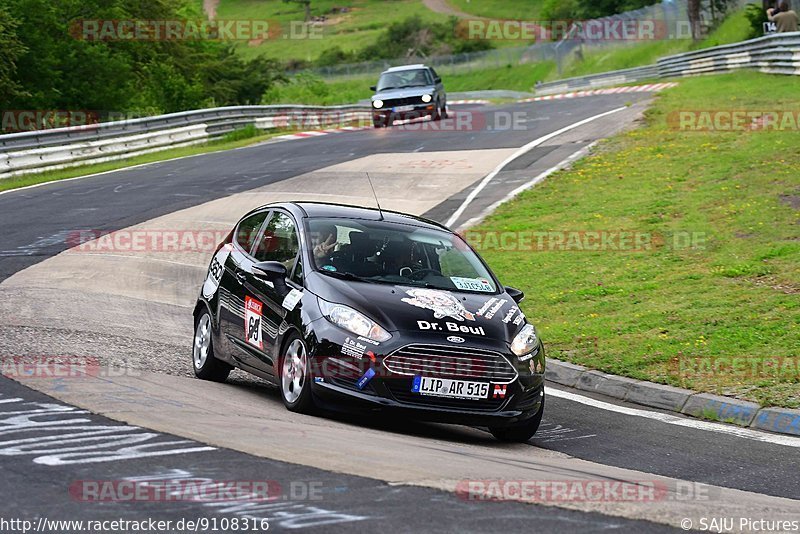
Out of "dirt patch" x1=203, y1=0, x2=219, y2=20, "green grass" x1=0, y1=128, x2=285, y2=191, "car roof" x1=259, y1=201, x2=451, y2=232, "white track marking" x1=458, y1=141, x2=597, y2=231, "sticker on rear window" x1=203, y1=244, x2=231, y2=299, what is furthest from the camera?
"dirt patch" x1=203, y1=0, x2=219, y2=20

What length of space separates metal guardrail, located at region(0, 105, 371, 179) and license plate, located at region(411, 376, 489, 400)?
19907mm

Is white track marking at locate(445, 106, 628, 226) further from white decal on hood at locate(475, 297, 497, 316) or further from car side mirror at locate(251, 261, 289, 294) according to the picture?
white decal on hood at locate(475, 297, 497, 316)

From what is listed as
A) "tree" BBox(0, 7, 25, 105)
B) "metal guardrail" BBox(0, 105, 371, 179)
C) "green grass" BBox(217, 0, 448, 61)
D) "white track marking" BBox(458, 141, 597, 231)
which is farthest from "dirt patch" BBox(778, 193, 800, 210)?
"green grass" BBox(217, 0, 448, 61)

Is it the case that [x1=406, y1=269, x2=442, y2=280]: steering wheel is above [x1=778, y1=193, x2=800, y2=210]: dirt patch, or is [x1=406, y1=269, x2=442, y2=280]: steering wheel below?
above

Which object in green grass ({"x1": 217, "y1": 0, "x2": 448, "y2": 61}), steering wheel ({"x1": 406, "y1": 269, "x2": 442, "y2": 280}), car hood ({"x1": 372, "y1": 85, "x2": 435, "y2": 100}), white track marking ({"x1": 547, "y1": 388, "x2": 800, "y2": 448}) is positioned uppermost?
green grass ({"x1": 217, "y1": 0, "x2": 448, "y2": 61})

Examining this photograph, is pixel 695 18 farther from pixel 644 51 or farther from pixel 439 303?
pixel 439 303

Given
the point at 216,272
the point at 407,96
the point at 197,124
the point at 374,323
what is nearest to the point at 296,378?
the point at 374,323

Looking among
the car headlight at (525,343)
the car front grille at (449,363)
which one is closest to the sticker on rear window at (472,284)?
the car headlight at (525,343)

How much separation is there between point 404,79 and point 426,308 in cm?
3050

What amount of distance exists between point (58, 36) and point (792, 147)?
25489 millimetres

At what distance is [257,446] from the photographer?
22.6 ft

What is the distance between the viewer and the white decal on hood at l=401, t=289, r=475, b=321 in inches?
346

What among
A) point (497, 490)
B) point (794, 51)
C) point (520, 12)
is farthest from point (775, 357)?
point (520, 12)

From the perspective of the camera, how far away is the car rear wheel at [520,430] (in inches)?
349
